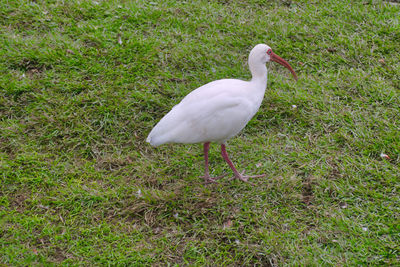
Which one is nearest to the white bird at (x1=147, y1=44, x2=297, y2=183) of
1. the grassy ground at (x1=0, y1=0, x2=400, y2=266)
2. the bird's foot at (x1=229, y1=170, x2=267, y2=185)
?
the bird's foot at (x1=229, y1=170, x2=267, y2=185)

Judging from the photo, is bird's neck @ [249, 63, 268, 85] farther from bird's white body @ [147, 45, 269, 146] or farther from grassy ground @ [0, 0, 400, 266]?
grassy ground @ [0, 0, 400, 266]

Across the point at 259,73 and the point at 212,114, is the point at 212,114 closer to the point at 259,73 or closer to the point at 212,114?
the point at 212,114

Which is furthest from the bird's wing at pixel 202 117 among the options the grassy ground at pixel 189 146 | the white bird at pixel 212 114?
the grassy ground at pixel 189 146

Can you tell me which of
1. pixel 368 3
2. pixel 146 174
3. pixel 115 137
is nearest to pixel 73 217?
pixel 146 174

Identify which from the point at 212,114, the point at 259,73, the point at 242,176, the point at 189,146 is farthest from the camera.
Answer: the point at 189,146

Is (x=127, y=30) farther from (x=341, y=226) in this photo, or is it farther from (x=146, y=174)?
(x=341, y=226)

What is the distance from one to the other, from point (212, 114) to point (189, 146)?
2.85 feet

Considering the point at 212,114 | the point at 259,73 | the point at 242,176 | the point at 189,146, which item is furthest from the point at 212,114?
the point at 189,146

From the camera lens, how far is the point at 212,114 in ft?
10.4

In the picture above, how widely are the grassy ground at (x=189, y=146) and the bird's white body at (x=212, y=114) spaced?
1.80 feet

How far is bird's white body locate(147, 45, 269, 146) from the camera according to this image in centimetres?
316

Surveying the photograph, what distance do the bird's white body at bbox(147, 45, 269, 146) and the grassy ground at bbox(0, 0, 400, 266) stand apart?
0.55 meters

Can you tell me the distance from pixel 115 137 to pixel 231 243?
1.62 meters

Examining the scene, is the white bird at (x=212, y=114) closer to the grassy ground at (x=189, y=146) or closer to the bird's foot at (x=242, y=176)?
the bird's foot at (x=242, y=176)
